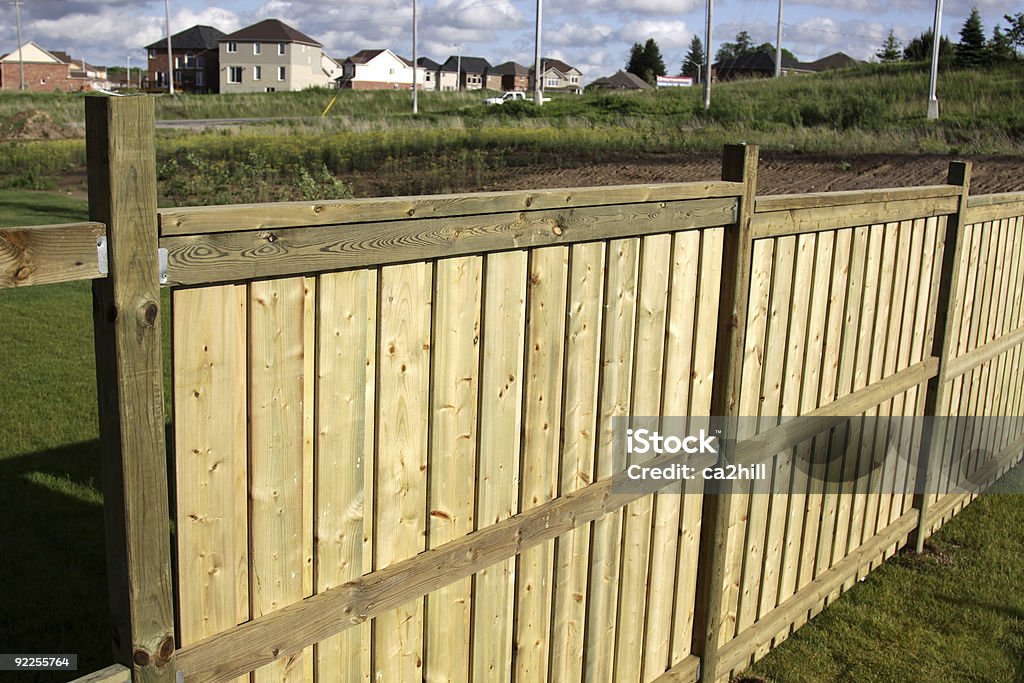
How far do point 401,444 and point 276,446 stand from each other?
0.45 meters

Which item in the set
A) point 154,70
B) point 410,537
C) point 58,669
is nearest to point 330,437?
point 410,537

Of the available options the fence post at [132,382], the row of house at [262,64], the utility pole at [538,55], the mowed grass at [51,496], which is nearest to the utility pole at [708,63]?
the utility pole at [538,55]

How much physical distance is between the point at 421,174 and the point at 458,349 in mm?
21637

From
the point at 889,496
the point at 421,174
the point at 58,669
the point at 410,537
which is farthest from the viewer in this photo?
the point at 421,174

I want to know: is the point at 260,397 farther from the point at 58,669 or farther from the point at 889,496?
the point at 889,496

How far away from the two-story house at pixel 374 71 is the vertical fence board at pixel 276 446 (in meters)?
109

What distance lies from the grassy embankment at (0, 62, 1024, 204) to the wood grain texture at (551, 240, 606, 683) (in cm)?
1401

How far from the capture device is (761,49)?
119 meters

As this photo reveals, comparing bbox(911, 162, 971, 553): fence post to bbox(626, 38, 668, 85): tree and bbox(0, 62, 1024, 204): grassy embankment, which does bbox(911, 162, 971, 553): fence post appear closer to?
bbox(0, 62, 1024, 204): grassy embankment

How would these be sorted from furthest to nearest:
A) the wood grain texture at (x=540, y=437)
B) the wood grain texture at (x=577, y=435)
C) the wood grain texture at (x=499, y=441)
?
the wood grain texture at (x=577, y=435)
the wood grain texture at (x=540, y=437)
the wood grain texture at (x=499, y=441)

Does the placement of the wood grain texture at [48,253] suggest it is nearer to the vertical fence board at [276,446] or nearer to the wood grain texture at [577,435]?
the vertical fence board at [276,446]

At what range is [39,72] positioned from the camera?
4390 inches

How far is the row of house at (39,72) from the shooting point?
109 meters

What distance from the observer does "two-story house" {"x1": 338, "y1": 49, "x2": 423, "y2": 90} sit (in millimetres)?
109750
